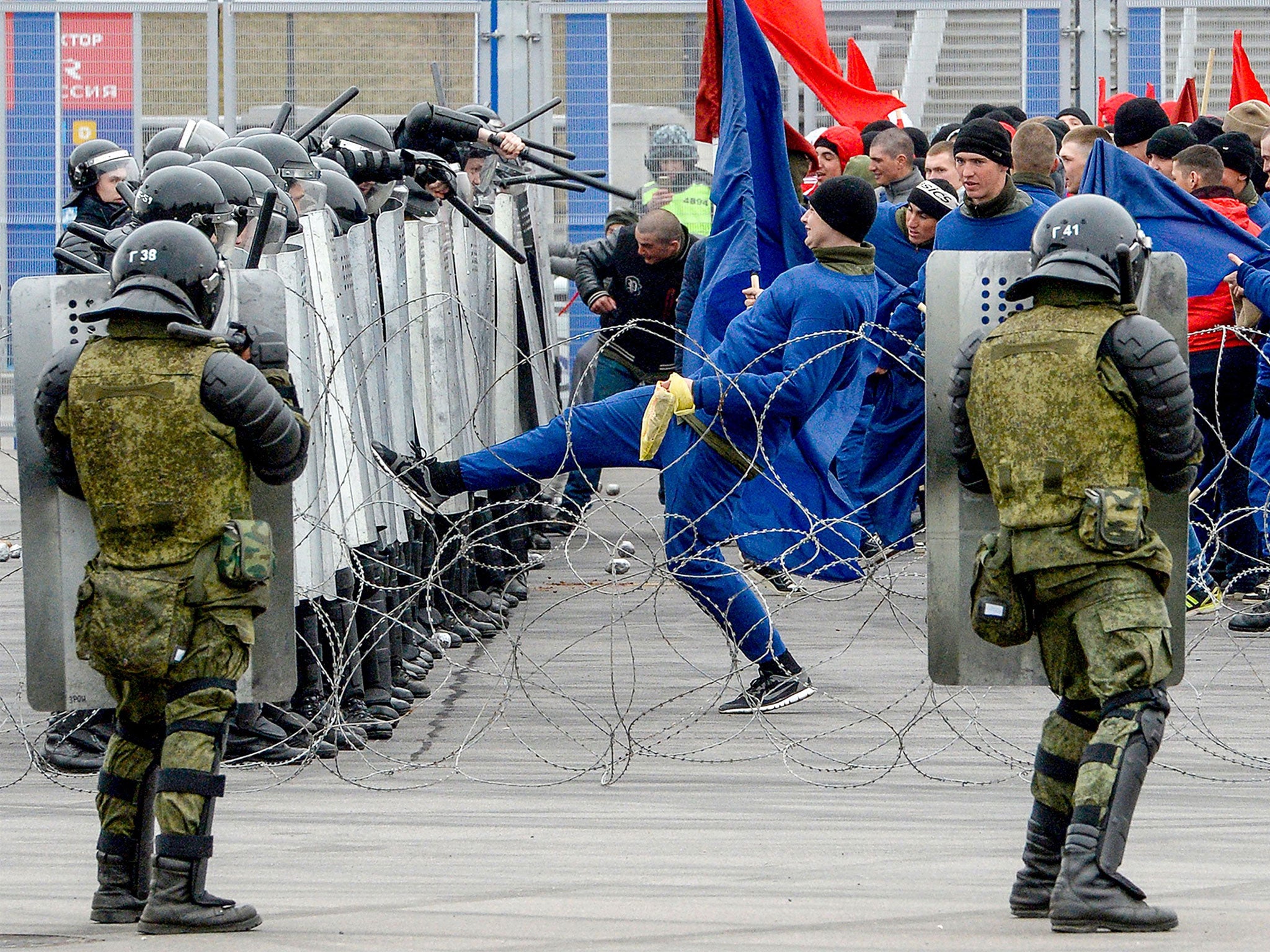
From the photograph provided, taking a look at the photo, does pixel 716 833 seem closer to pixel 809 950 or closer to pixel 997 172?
pixel 809 950

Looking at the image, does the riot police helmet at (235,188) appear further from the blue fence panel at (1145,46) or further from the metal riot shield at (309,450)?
the blue fence panel at (1145,46)

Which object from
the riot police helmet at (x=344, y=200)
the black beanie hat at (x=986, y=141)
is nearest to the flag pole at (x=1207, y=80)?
the black beanie hat at (x=986, y=141)

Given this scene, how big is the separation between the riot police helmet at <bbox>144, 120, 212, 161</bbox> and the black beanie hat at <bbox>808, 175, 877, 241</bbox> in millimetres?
2572

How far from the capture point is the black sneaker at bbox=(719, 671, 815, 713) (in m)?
8.06

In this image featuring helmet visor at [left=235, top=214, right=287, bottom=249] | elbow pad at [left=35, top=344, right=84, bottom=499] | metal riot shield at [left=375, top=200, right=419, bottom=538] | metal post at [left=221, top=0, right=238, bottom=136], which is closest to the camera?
elbow pad at [left=35, top=344, right=84, bottom=499]

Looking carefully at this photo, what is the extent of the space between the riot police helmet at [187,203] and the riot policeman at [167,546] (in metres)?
1.33

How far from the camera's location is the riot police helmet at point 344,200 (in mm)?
9055

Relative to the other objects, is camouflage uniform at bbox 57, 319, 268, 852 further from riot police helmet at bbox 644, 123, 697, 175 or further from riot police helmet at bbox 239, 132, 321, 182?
riot police helmet at bbox 644, 123, 697, 175

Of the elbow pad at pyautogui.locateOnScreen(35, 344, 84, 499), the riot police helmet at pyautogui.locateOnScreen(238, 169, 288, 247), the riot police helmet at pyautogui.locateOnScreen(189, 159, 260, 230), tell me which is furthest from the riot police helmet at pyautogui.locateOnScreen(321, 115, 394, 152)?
the elbow pad at pyautogui.locateOnScreen(35, 344, 84, 499)

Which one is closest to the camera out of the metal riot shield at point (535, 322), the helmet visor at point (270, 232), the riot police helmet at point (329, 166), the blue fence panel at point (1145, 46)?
the helmet visor at point (270, 232)

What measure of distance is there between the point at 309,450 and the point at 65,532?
136 centimetres

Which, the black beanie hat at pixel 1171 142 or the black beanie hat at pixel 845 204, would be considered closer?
the black beanie hat at pixel 845 204

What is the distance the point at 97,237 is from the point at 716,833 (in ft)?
8.72

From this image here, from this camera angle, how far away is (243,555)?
529 cm
